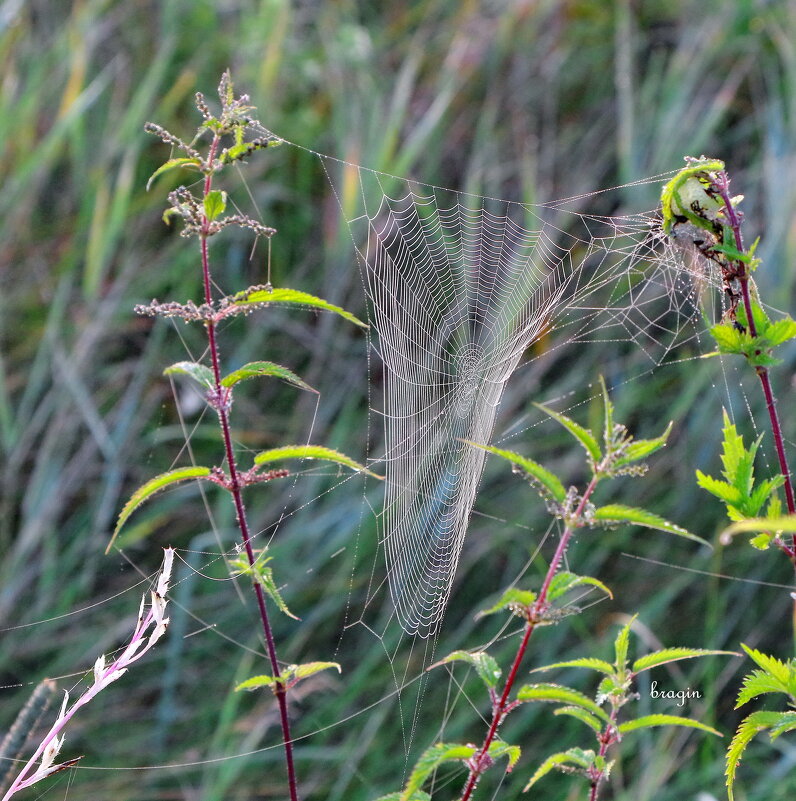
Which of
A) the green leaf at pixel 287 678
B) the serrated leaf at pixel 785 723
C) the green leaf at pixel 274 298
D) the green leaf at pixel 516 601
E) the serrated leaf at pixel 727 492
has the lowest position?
the green leaf at pixel 287 678

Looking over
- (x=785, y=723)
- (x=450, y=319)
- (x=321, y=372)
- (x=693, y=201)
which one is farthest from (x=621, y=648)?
(x=321, y=372)

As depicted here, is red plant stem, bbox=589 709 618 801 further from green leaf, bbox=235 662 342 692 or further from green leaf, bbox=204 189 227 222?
green leaf, bbox=204 189 227 222

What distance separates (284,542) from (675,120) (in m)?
1.84

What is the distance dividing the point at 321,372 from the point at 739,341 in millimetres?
2147

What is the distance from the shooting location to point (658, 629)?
2648mm

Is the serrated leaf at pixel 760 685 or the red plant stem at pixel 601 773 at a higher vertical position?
the serrated leaf at pixel 760 685


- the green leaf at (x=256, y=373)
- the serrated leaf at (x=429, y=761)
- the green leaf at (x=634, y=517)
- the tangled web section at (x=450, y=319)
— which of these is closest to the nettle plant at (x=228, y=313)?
the green leaf at (x=256, y=373)

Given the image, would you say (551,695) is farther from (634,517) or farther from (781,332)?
(781,332)

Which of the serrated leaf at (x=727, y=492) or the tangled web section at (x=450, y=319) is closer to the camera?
the serrated leaf at (x=727, y=492)

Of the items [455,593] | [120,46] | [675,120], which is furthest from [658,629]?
[120,46]

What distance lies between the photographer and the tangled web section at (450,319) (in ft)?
7.30

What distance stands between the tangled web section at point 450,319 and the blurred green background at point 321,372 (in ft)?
0.37

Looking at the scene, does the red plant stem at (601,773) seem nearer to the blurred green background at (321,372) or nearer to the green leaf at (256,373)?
the green leaf at (256,373)

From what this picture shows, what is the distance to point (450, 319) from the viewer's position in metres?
2.74
